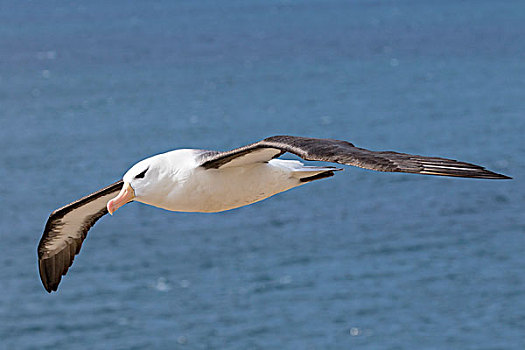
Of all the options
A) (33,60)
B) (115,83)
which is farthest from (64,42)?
(115,83)

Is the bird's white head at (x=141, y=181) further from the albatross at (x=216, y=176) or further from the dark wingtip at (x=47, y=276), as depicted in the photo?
the dark wingtip at (x=47, y=276)

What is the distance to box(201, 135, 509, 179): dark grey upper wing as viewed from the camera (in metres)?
10.1

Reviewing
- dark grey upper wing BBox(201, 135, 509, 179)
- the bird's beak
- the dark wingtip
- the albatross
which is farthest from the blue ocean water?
dark grey upper wing BBox(201, 135, 509, 179)

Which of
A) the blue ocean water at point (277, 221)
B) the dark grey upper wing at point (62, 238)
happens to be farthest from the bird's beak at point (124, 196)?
the blue ocean water at point (277, 221)

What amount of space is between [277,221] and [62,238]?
4892cm

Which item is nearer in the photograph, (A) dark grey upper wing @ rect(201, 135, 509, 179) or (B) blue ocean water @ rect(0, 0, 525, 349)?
(A) dark grey upper wing @ rect(201, 135, 509, 179)

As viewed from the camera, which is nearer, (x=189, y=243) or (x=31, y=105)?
(x=189, y=243)

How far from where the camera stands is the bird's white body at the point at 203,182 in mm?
12977

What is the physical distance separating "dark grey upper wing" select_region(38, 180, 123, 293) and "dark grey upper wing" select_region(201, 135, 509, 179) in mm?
4417

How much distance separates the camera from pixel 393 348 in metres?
58.5

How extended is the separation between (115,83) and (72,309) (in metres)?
33.9

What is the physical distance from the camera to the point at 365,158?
10961mm

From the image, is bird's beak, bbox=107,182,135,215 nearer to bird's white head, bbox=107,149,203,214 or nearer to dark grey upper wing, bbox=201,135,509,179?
bird's white head, bbox=107,149,203,214

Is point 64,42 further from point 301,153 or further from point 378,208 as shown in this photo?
point 301,153
